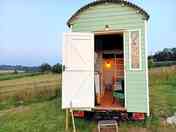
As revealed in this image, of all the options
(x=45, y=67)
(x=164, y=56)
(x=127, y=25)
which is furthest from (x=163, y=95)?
(x=45, y=67)

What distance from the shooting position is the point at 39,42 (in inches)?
1340

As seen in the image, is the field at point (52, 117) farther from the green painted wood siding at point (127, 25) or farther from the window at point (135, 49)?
the window at point (135, 49)

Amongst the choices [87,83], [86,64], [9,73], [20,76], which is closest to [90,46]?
[86,64]

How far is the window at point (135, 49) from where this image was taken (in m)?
7.72

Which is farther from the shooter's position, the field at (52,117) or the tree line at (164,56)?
the tree line at (164,56)

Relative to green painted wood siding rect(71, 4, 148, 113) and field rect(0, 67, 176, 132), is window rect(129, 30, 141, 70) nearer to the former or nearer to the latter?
green painted wood siding rect(71, 4, 148, 113)

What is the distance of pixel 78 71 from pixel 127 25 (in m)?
1.90

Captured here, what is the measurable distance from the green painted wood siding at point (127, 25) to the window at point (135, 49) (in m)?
0.09

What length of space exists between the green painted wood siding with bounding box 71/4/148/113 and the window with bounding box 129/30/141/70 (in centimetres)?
9

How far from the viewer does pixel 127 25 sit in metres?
7.83

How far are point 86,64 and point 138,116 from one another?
2.05 metres

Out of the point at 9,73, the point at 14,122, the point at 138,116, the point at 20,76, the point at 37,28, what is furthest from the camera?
the point at 9,73

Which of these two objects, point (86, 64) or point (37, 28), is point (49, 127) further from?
point (37, 28)

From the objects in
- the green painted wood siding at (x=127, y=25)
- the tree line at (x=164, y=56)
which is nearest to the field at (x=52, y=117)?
the green painted wood siding at (x=127, y=25)
